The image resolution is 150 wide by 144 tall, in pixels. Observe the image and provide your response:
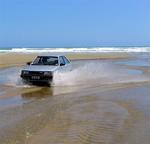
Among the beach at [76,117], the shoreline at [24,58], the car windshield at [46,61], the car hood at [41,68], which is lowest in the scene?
the shoreline at [24,58]

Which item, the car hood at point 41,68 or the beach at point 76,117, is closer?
the beach at point 76,117

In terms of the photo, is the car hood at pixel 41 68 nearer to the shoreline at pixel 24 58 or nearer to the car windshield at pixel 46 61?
the car windshield at pixel 46 61

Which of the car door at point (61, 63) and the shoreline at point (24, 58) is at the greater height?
the car door at point (61, 63)

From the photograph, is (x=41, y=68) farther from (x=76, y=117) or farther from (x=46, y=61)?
(x=76, y=117)

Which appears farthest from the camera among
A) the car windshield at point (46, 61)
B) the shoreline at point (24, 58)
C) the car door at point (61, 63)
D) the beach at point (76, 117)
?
the shoreline at point (24, 58)

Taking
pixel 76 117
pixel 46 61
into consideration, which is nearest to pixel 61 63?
pixel 46 61

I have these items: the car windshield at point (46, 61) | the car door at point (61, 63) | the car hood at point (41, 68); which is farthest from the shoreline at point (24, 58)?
the car hood at point (41, 68)

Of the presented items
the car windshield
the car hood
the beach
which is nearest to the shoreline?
the car windshield

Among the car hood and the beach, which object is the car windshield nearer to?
the car hood

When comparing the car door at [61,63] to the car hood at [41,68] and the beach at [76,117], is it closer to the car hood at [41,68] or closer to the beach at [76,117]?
the car hood at [41,68]

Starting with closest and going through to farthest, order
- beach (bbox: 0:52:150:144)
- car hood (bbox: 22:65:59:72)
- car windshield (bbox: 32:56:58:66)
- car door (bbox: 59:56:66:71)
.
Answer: beach (bbox: 0:52:150:144) → car hood (bbox: 22:65:59:72) → car door (bbox: 59:56:66:71) → car windshield (bbox: 32:56:58:66)

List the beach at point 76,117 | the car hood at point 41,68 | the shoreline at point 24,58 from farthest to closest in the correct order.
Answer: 1. the shoreline at point 24,58
2. the car hood at point 41,68
3. the beach at point 76,117

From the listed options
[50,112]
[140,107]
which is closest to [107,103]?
[140,107]

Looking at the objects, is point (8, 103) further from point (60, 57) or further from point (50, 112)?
point (60, 57)
